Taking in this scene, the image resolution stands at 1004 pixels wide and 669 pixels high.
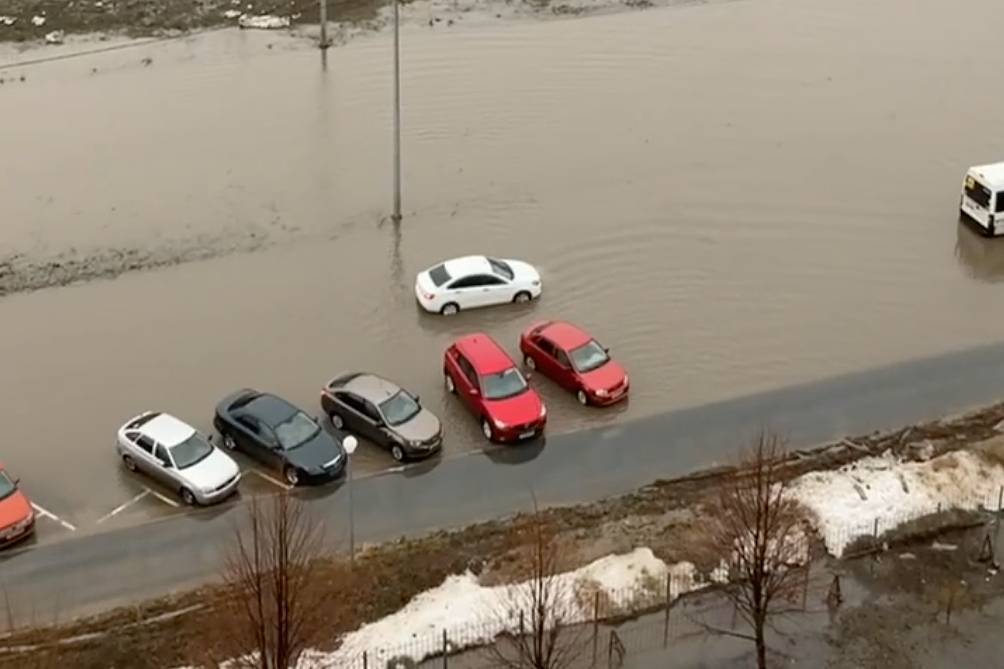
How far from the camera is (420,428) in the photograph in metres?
27.5

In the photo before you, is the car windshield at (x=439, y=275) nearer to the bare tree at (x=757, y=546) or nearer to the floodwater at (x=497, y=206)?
the floodwater at (x=497, y=206)

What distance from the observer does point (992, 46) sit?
50.3 metres

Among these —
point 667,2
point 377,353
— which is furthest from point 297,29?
point 377,353

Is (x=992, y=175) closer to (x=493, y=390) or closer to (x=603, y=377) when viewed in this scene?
(x=603, y=377)

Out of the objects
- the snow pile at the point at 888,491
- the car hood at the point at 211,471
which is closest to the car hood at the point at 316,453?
the car hood at the point at 211,471

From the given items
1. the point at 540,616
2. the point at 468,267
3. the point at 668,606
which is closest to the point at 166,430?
the point at 468,267

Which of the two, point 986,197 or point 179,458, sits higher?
point 986,197

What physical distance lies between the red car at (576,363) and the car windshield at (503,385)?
137cm

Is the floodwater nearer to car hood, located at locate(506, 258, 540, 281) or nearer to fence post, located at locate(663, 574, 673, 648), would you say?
car hood, located at locate(506, 258, 540, 281)

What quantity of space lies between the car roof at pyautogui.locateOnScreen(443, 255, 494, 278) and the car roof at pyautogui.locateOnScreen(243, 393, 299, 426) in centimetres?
686

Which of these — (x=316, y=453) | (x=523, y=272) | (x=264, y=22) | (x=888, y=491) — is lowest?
(x=888, y=491)

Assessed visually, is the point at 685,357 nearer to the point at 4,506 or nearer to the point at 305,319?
the point at 305,319

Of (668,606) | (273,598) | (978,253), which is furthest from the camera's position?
(978,253)

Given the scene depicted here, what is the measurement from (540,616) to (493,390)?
903 cm
